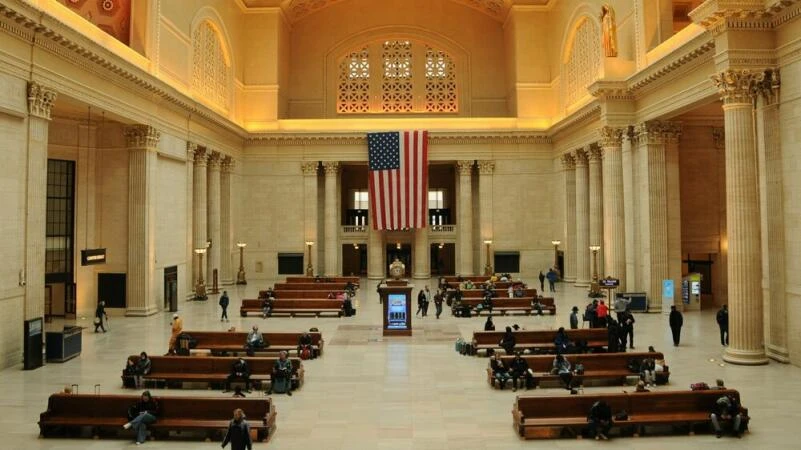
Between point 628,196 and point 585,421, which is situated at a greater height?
point 628,196

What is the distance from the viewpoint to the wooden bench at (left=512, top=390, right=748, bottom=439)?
9531mm

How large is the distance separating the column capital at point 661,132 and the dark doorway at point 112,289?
66.6 feet

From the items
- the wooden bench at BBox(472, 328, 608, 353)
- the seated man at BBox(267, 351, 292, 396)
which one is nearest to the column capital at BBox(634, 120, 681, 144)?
the wooden bench at BBox(472, 328, 608, 353)

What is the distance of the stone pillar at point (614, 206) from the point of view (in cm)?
2470

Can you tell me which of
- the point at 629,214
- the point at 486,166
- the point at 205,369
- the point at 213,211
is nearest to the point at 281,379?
the point at 205,369

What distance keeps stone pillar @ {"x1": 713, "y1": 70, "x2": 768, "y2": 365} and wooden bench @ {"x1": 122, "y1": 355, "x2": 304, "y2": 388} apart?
10.1 metres

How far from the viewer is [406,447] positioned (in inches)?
354

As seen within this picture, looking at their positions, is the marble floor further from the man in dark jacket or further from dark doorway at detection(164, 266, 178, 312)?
dark doorway at detection(164, 266, 178, 312)

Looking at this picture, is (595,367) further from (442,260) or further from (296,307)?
(442,260)

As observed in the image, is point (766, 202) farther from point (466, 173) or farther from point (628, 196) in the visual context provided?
point (466, 173)

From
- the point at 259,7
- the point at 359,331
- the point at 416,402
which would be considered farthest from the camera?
the point at 259,7

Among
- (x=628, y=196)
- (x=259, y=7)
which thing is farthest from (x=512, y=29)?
(x=628, y=196)

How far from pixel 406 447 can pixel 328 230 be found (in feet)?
96.5

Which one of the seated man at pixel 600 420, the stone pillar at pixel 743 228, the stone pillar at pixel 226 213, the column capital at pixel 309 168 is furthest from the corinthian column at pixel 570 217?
the seated man at pixel 600 420
